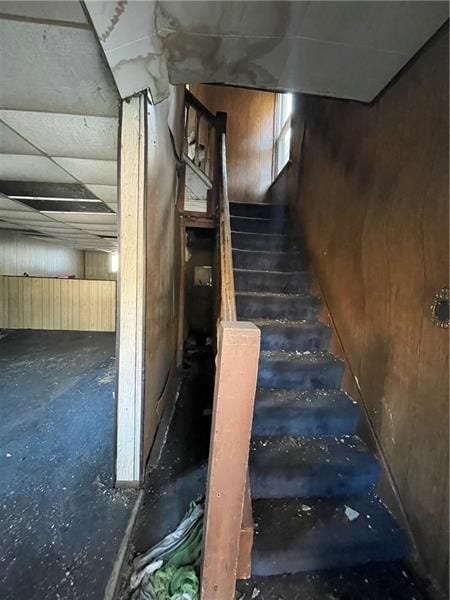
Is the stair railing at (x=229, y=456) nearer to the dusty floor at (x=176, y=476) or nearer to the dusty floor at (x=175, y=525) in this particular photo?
the dusty floor at (x=175, y=525)

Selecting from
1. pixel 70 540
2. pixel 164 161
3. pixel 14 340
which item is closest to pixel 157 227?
pixel 164 161

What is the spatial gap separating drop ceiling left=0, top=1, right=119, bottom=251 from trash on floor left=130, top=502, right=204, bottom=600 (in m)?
2.09

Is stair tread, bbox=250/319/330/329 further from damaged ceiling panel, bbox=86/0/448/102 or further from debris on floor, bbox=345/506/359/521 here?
damaged ceiling panel, bbox=86/0/448/102

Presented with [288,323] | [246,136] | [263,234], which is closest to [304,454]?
[288,323]

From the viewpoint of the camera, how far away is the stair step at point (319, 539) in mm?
1239

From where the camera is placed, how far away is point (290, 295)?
8.30 feet

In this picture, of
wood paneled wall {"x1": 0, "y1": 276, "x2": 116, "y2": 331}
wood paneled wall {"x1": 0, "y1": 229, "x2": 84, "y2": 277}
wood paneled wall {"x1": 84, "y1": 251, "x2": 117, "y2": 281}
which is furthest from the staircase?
wood paneled wall {"x1": 84, "y1": 251, "x2": 117, "y2": 281}

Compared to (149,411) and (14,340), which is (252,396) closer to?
(149,411)

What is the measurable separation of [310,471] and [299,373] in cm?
63

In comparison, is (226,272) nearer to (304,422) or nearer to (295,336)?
(295,336)

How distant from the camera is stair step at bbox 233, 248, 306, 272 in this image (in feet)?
9.26

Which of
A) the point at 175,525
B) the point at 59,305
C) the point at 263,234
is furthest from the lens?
the point at 59,305

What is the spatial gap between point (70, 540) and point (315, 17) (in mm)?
2481

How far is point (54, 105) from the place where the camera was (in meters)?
1.45
